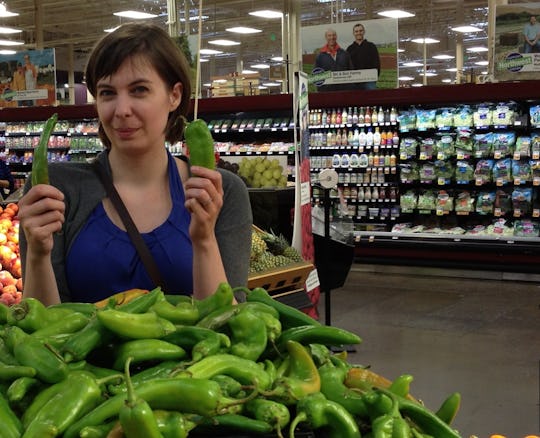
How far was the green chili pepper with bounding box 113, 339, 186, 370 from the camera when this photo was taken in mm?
1354

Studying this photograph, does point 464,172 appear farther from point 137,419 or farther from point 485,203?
point 137,419

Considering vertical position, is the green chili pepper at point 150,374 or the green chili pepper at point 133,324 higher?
the green chili pepper at point 133,324

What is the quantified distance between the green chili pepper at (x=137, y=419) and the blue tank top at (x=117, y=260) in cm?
105

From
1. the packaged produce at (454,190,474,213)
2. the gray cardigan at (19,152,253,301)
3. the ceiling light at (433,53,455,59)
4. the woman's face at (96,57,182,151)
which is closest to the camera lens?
the woman's face at (96,57,182,151)

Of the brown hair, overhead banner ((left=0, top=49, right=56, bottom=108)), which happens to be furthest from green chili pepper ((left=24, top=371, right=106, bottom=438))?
overhead banner ((left=0, top=49, right=56, bottom=108))

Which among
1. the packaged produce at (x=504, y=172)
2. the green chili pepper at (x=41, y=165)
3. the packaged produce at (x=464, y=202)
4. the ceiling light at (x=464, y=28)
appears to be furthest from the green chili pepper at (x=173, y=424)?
the ceiling light at (x=464, y=28)

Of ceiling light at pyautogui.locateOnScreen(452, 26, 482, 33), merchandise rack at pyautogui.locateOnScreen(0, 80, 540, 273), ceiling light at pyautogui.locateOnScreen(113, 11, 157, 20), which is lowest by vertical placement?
merchandise rack at pyautogui.locateOnScreen(0, 80, 540, 273)

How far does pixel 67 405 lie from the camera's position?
47.3 inches

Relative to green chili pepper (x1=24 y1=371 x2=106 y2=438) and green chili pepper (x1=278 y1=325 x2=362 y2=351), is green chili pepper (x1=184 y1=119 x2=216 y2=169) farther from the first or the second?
green chili pepper (x1=24 y1=371 x2=106 y2=438)

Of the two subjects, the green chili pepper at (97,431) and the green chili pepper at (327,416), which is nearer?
Answer: the green chili pepper at (97,431)

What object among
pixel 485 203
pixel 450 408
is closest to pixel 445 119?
pixel 485 203

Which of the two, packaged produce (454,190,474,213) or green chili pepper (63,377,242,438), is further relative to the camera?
packaged produce (454,190,474,213)

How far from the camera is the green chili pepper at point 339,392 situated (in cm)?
137

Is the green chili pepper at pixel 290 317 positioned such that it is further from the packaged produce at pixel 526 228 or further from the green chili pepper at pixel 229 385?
the packaged produce at pixel 526 228
